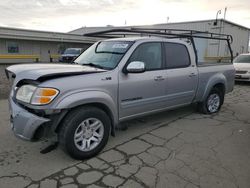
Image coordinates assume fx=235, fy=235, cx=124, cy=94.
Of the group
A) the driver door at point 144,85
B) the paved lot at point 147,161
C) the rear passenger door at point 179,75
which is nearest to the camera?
the paved lot at point 147,161

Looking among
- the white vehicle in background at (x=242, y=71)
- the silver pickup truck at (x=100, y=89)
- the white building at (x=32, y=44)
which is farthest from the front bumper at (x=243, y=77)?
the white building at (x=32, y=44)

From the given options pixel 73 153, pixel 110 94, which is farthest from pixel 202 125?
pixel 73 153

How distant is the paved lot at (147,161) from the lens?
3.01 metres

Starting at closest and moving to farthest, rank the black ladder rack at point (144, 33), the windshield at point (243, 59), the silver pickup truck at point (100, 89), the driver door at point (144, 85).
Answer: the silver pickup truck at point (100, 89)
the driver door at point (144, 85)
the black ladder rack at point (144, 33)
the windshield at point (243, 59)

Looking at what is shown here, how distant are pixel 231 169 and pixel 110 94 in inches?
81.9

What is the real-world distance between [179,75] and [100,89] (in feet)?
6.70

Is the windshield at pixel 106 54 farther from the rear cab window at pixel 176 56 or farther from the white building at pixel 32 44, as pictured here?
the white building at pixel 32 44

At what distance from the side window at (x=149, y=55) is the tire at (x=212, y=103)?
2.10m

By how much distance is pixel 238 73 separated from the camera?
36.7 feet

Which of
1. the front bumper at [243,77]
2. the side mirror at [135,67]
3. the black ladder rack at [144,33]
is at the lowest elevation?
the front bumper at [243,77]

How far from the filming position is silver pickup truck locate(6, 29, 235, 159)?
123 inches

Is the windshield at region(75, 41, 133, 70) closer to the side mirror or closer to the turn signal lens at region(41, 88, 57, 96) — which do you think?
the side mirror

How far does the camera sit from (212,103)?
20.2 feet

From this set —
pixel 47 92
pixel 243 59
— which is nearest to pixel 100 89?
pixel 47 92
